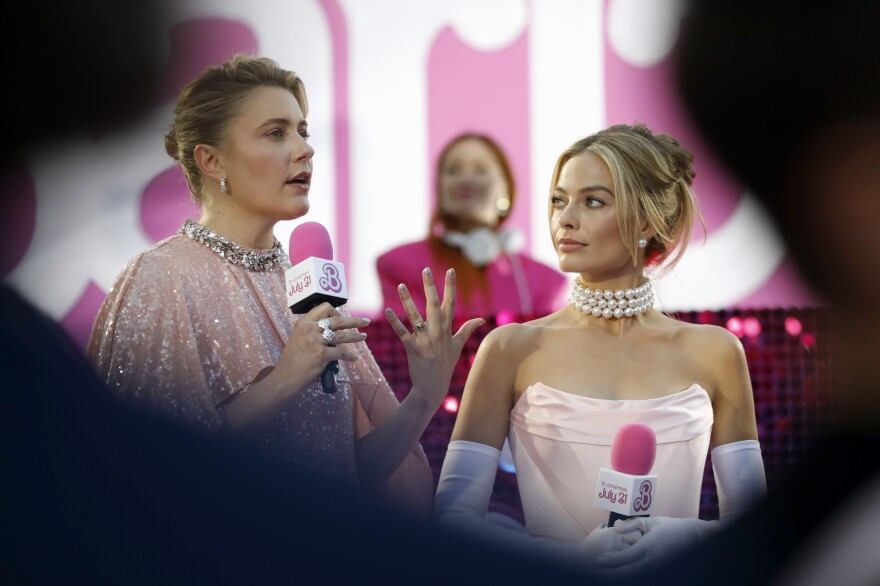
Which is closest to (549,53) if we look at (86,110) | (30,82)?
(86,110)

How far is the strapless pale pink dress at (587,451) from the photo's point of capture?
1681mm

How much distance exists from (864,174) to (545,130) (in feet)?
3.82

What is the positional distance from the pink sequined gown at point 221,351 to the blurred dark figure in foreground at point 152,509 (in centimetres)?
Result: 67

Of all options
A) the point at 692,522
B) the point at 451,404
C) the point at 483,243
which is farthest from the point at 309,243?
the point at 483,243

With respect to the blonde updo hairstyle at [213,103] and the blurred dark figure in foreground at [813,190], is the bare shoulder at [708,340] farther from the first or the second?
the blonde updo hairstyle at [213,103]

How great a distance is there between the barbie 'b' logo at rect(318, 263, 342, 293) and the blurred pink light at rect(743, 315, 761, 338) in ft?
4.28

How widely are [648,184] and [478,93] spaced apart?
1.86 m

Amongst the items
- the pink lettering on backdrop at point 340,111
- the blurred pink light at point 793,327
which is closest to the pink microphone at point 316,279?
the blurred pink light at point 793,327

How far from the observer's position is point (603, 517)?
1671 mm

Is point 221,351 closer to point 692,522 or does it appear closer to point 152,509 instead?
point 692,522

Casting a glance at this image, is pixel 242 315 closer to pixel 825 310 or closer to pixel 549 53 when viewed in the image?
pixel 825 310

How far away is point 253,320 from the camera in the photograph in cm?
166

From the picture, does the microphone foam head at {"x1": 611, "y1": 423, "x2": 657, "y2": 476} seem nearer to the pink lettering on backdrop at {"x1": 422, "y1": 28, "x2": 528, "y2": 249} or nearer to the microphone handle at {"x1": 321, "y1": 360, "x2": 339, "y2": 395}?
the microphone handle at {"x1": 321, "y1": 360, "x2": 339, "y2": 395}

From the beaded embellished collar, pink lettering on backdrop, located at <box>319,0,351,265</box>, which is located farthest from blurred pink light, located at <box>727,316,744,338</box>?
pink lettering on backdrop, located at <box>319,0,351,265</box>
